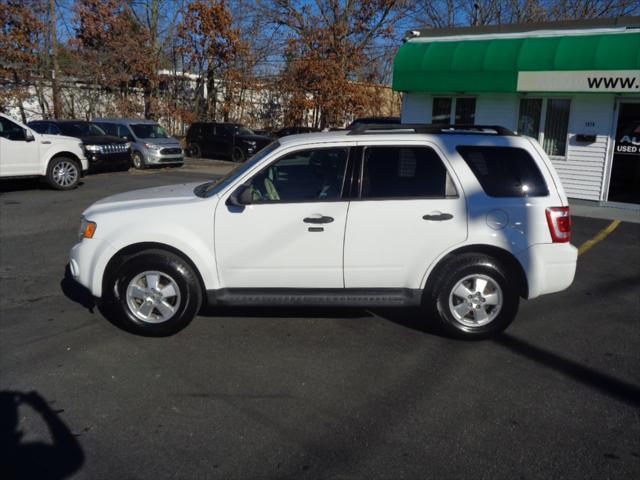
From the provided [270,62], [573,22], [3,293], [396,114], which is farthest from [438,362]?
[396,114]

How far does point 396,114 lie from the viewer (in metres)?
37.5

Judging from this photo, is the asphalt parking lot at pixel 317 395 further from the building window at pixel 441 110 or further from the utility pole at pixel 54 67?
the utility pole at pixel 54 67

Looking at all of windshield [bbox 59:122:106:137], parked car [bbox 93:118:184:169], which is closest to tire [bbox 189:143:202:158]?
parked car [bbox 93:118:184:169]

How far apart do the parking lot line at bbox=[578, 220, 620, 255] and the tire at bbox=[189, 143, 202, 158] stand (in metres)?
18.7

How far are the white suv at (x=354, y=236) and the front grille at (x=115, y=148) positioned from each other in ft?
44.0

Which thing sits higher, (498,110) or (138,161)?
(498,110)

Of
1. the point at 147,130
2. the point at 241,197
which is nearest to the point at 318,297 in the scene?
the point at 241,197

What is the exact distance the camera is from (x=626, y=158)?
1373 cm

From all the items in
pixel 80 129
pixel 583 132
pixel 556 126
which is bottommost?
pixel 80 129

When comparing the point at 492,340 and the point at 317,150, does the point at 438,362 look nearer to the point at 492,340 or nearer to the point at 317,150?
the point at 492,340

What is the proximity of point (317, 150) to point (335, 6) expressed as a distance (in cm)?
2832

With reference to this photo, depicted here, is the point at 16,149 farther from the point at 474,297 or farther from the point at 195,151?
the point at 195,151

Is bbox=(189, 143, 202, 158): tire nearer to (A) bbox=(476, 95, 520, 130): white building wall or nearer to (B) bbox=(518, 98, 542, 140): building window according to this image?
(A) bbox=(476, 95, 520, 130): white building wall

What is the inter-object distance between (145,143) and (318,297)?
16.6m
